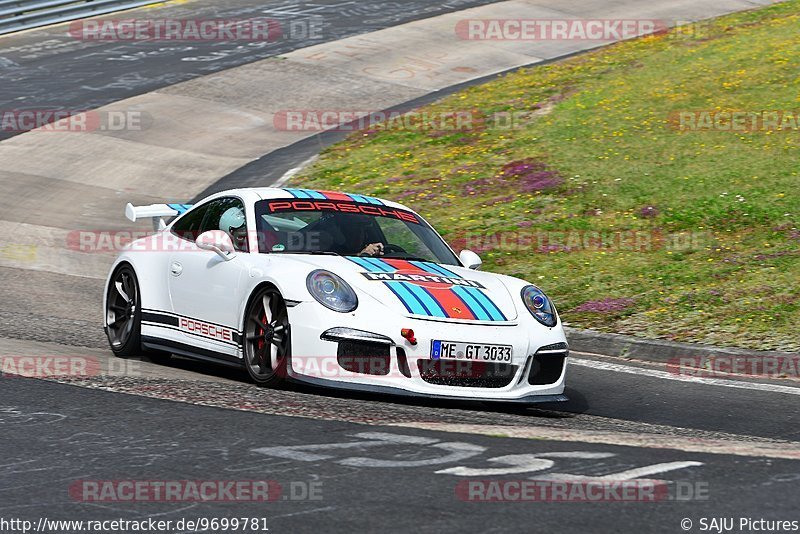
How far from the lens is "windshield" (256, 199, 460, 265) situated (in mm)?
8586

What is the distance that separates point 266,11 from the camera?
30.9m

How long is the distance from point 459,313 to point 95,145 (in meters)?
14.3

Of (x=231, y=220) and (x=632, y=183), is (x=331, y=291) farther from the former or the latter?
(x=632, y=183)

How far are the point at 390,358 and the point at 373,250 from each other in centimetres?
141

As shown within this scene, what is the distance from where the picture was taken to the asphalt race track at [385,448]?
4.95 meters

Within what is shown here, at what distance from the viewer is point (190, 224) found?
31.0 ft

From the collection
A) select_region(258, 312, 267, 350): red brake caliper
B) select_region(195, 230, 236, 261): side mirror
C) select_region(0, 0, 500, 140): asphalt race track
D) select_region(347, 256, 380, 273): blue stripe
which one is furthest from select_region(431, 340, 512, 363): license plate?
select_region(0, 0, 500, 140): asphalt race track

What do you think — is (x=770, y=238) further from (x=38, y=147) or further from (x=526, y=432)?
(x=38, y=147)

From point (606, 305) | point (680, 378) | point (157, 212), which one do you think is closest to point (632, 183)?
point (606, 305)

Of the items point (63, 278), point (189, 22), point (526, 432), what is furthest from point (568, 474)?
point (189, 22)

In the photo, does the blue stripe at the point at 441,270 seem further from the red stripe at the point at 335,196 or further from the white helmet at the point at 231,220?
the white helmet at the point at 231,220

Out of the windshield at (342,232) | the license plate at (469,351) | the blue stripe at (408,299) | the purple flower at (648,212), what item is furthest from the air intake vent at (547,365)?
the purple flower at (648,212)

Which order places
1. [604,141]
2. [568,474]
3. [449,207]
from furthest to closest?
[604,141] → [449,207] → [568,474]

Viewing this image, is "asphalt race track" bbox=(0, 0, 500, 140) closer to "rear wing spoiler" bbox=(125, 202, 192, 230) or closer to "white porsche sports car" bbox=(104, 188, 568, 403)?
"rear wing spoiler" bbox=(125, 202, 192, 230)
